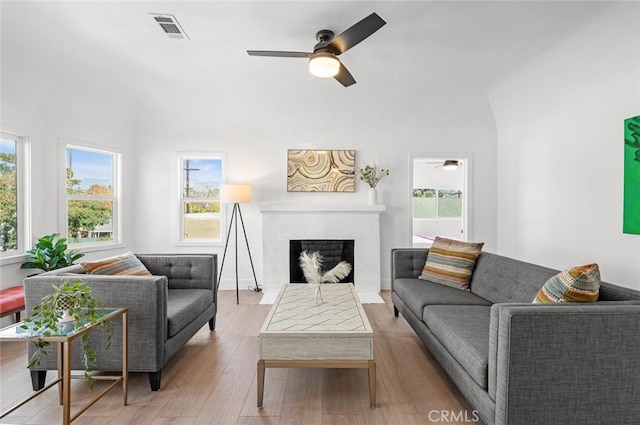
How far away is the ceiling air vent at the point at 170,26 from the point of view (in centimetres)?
310

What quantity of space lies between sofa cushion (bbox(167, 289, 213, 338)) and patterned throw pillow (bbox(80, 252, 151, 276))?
361mm

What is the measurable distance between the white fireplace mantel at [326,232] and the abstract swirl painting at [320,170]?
13.4 inches

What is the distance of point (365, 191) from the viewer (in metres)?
5.13

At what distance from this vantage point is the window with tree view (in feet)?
11.7

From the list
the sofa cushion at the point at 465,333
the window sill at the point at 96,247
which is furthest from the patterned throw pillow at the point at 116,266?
the sofa cushion at the point at 465,333

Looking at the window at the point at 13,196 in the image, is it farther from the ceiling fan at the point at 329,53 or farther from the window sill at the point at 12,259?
the ceiling fan at the point at 329,53

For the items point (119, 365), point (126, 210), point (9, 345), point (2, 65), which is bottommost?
point (9, 345)

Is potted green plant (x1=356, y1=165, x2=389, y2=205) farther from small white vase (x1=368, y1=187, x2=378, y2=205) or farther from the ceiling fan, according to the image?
the ceiling fan

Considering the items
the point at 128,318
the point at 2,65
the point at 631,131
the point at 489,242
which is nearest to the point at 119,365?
the point at 128,318

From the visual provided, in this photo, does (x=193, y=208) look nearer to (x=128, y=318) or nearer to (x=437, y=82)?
(x=128, y=318)

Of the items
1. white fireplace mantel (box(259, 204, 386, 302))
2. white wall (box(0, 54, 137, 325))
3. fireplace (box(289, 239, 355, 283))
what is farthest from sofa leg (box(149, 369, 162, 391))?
fireplace (box(289, 239, 355, 283))

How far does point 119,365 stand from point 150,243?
3228 millimetres

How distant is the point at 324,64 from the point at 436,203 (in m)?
6.21

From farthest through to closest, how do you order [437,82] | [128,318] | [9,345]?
[437,82]
[9,345]
[128,318]
